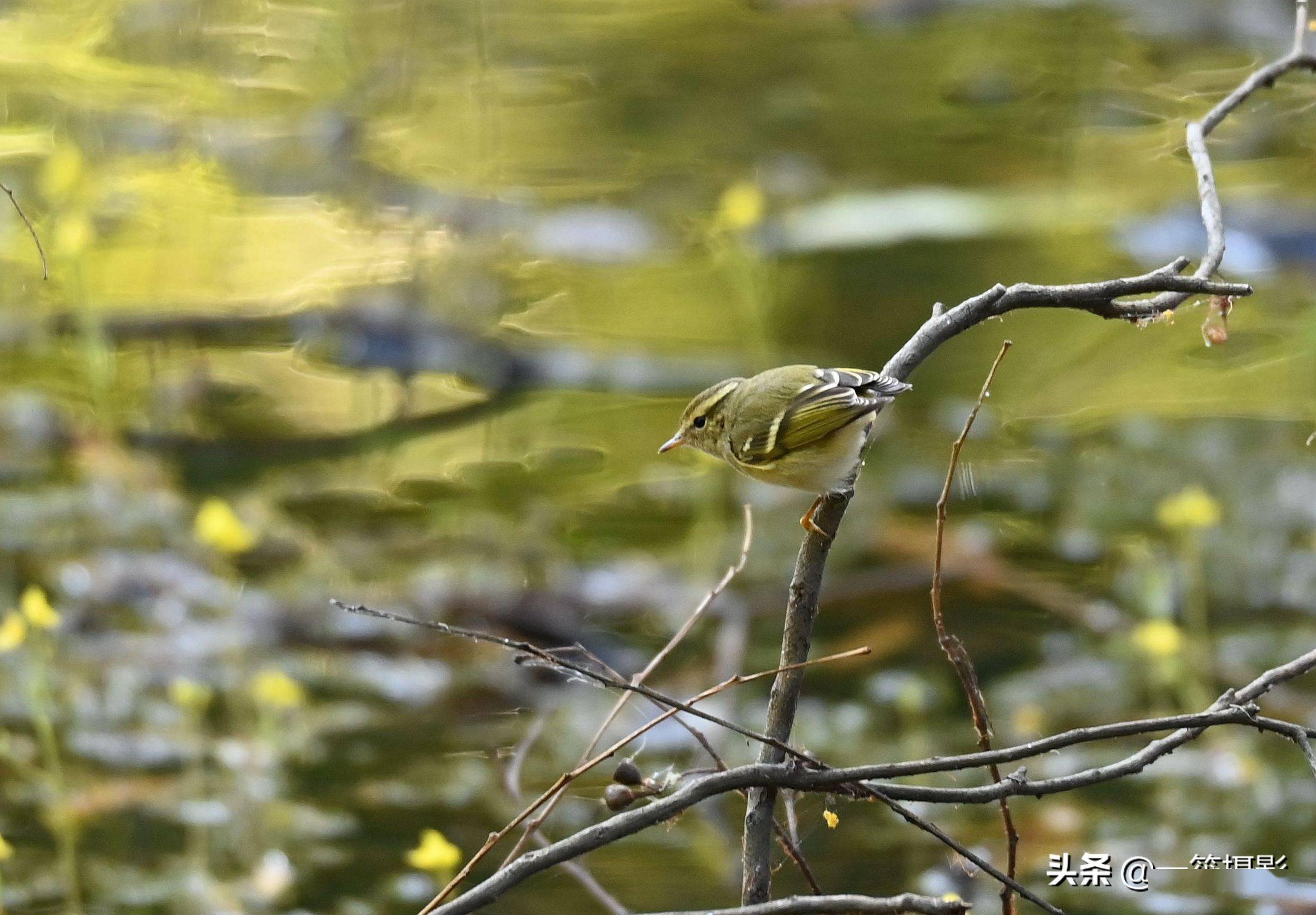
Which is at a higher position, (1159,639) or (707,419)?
(707,419)

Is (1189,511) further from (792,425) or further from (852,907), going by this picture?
(852,907)

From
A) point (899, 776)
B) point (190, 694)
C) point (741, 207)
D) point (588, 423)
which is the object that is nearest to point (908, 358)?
point (899, 776)

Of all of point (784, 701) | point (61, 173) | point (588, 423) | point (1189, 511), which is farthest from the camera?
point (61, 173)

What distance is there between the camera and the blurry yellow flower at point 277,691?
2.60 metres

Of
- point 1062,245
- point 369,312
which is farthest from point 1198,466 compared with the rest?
point 369,312

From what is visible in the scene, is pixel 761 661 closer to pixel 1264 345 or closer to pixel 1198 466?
pixel 1198 466

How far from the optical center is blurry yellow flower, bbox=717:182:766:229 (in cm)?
365

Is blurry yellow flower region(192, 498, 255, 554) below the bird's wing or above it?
below

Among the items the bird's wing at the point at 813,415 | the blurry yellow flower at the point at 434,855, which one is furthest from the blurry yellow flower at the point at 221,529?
the bird's wing at the point at 813,415

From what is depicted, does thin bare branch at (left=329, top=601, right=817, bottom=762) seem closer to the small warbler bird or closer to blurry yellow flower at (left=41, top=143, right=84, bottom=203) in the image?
the small warbler bird

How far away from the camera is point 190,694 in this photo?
2617mm

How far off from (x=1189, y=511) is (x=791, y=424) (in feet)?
5.24

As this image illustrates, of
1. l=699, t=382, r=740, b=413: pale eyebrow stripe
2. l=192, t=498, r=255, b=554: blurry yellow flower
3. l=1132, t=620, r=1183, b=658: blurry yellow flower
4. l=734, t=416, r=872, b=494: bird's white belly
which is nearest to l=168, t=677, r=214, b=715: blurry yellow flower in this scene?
l=192, t=498, r=255, b=554: blurry yellow flower

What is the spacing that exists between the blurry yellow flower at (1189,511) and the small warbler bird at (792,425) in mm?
1523
